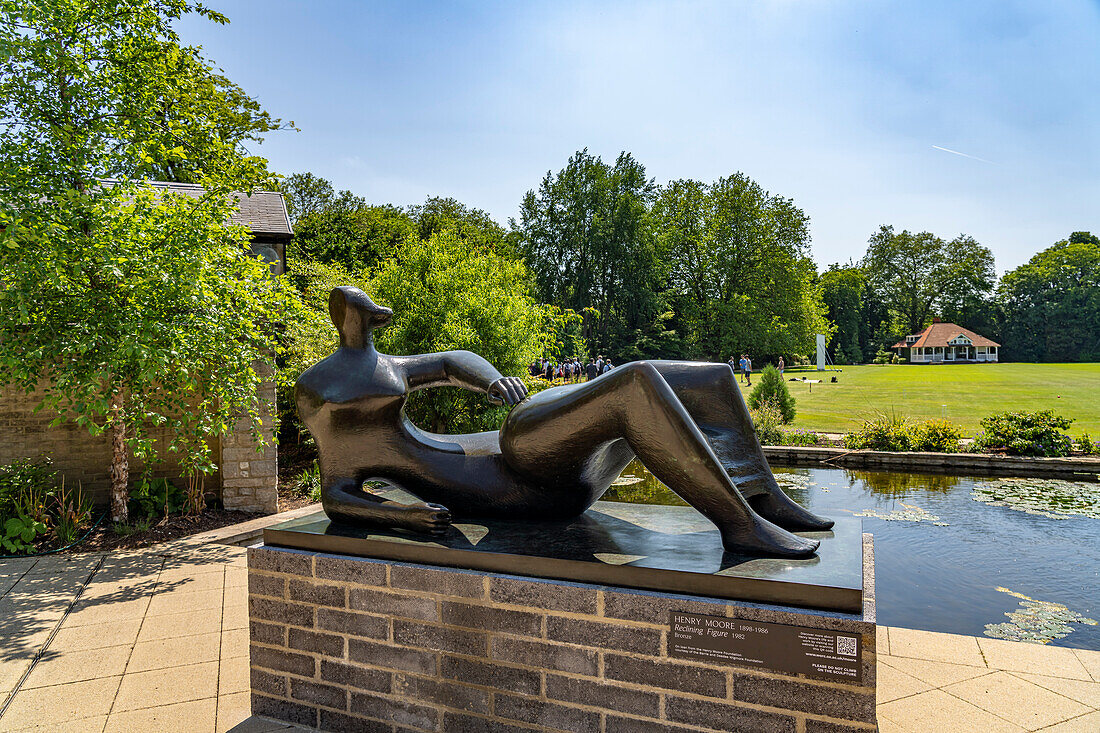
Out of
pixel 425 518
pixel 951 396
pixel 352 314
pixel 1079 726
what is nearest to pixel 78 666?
pixel 425 518

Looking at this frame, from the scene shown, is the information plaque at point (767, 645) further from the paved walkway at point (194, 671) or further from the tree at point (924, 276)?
the tree at point (924, 276)

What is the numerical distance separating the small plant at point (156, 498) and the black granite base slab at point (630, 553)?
5.10 meters

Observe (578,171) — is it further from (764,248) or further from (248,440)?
(248,440)

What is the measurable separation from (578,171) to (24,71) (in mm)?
31134

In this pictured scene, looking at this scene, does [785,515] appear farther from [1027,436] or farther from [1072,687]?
[1027,436]

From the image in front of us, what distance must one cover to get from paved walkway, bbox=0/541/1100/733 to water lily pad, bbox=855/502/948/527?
14.0ft

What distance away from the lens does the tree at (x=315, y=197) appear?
3102 centimetres

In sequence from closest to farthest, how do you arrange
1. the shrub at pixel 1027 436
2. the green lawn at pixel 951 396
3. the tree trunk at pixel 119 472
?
the tree trunk at pixel 119 472 → the shrub at pixel 1027 436 → the green lawn at pixel 951 396

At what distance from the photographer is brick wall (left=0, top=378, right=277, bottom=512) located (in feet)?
23.2

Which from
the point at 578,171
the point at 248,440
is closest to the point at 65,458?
the point at 248,440

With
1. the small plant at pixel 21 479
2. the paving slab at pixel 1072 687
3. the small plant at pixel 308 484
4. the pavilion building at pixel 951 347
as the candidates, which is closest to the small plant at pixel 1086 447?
the paving slab at pixel 1072 687

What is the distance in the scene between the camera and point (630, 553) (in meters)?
2.34

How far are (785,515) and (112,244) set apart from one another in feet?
18.8

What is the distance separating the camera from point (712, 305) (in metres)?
35.1
